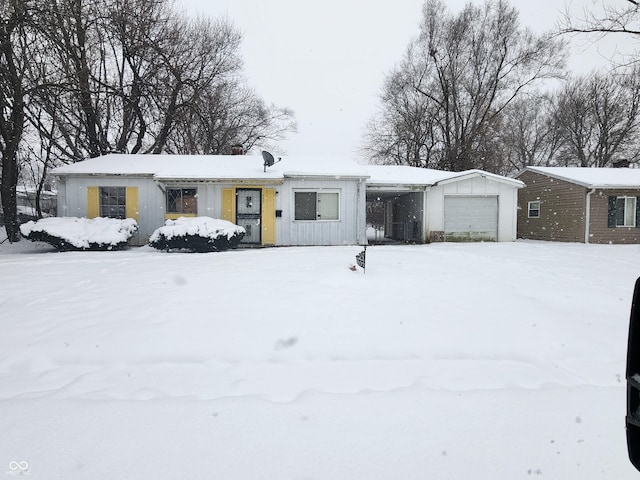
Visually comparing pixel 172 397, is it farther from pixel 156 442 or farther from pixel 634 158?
pixel 634 158

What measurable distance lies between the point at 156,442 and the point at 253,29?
29.3 metres

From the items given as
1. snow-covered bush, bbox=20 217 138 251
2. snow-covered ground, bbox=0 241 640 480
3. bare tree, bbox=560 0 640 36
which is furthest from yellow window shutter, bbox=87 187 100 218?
bare tree, bbox=560 0 640 36

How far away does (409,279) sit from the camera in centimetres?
639

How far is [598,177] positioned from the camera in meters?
15.8

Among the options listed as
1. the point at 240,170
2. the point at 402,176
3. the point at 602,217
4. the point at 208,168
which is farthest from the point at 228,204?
the point at 602,217

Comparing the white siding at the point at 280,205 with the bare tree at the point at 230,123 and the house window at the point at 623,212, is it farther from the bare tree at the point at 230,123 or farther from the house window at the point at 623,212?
the house window at the point at 623,212

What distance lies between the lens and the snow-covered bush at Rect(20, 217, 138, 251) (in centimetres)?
1084

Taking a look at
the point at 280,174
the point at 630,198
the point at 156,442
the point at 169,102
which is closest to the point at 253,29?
the point at 169,102

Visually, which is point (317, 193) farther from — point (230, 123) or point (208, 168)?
point (230, 123)

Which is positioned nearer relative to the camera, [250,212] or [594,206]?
[250,212]

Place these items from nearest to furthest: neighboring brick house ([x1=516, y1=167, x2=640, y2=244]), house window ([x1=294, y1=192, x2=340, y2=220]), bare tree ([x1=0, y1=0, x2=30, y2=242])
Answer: bare tree ([x1=0, y1=0, x2=30, y2=242]) → house window ([x1=294, y1=192, x2=340, y2=220]) → neighboring brick house ([x1=516, y1=167, x2=640, y2=244])

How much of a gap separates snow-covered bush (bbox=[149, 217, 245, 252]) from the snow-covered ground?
5.00 metres

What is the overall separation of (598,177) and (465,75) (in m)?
13.7
